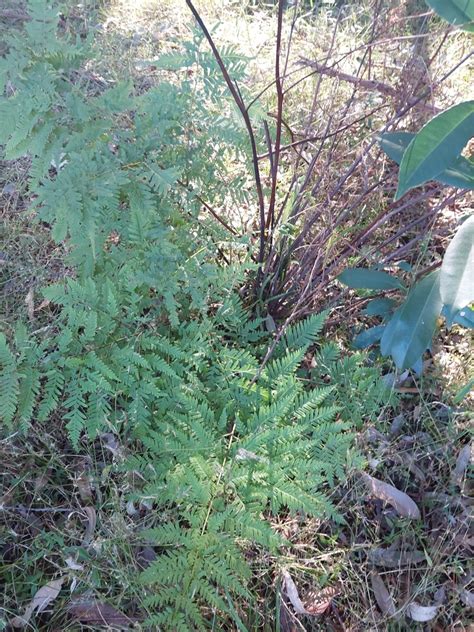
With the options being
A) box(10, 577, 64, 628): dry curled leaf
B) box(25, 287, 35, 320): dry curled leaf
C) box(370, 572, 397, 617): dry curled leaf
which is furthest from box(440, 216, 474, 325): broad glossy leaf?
box(25, 287, 35, 320): dry curled leaf

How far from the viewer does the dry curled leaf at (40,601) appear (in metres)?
1.67

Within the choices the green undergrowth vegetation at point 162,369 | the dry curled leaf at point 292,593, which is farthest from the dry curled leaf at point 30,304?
the dry curled leaf at point 292,593

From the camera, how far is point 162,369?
71.6 inches

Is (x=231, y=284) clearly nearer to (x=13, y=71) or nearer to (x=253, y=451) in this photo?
(x=253, y=451)

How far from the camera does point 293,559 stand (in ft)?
5.82

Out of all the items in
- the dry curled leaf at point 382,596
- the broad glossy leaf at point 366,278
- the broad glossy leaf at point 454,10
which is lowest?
the dry curled leaf at point 382,596

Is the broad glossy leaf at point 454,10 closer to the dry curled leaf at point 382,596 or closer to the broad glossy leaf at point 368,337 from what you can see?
the broad glossy leaf at point 368,337

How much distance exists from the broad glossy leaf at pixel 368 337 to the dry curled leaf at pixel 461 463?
529mm

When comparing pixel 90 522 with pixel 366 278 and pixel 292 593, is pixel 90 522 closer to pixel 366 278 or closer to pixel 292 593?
pixel 292 593

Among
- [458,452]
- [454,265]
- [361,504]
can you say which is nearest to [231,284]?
[454,265]

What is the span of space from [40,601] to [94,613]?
0.59 feet

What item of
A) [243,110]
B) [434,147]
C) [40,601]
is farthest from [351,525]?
[243,110]

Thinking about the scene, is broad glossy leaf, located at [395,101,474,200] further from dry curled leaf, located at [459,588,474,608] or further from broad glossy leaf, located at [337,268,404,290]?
dry curled leaf, located at [459,588,474,608]

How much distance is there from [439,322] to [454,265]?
0.88 metres
